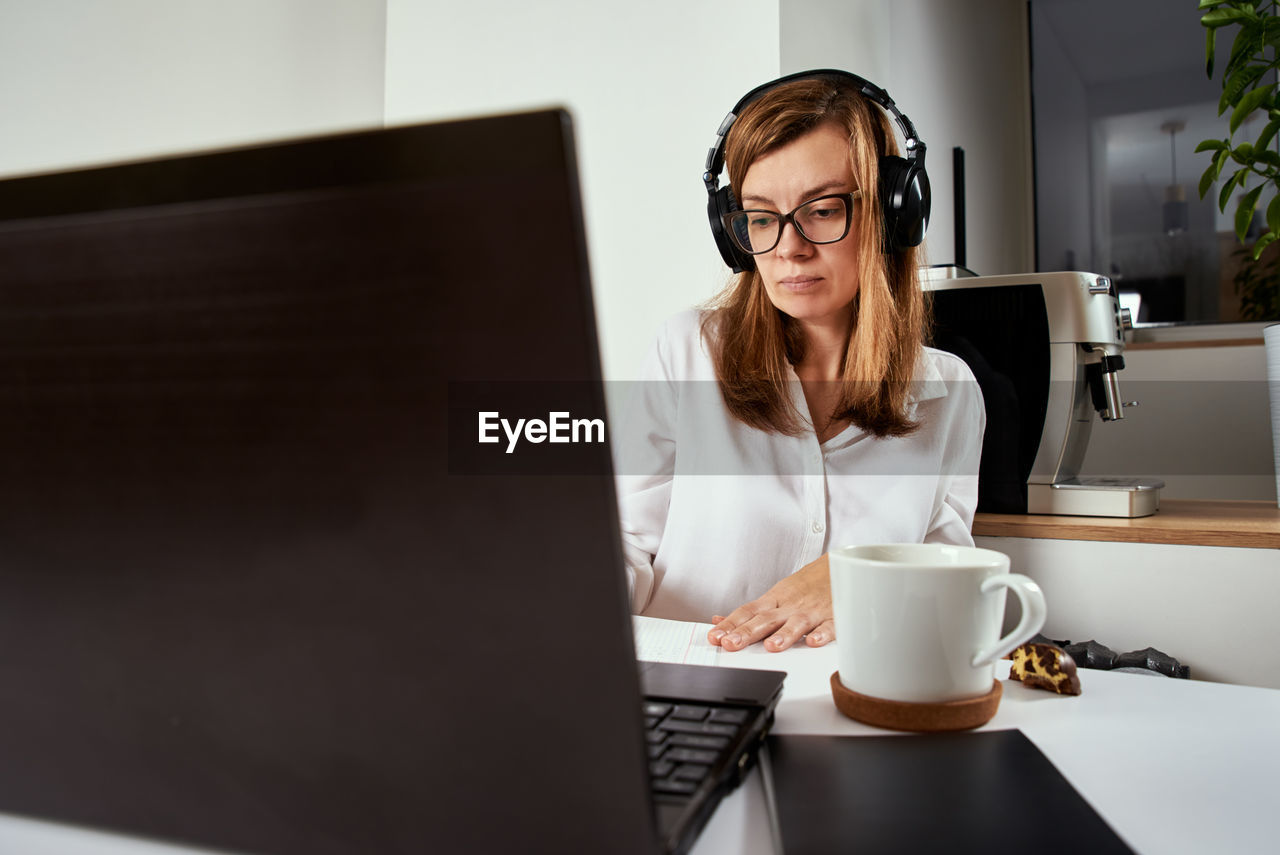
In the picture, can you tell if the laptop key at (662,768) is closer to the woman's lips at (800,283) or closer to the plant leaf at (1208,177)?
the woman's lips at (800,283)

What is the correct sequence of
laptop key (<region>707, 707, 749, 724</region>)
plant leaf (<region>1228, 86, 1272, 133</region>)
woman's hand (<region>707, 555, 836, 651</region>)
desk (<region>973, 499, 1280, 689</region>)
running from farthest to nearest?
plant leaf (<region>1228, 86, 1272, 133</region>), desk (<region>973, 499, 1280, 689</region>), woman's hand (<region>707, 555, 836, 651</region>), laptop key (<region>707, 707, 749, 724</region>)

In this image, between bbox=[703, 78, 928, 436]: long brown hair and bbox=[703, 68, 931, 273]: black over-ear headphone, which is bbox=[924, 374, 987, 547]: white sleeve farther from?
bbox=[703, 68, 931, 273]: black over-ear headphone

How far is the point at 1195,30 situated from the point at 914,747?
2.94 meters

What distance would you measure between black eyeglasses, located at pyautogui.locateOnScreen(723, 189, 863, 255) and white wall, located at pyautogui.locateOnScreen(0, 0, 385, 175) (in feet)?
2.13

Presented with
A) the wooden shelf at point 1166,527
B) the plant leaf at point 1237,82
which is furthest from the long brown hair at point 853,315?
the plant leaf at point 1237,82

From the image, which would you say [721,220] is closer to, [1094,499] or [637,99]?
[637,99]

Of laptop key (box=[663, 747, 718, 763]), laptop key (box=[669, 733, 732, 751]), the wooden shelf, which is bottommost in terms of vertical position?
the wooden shelf

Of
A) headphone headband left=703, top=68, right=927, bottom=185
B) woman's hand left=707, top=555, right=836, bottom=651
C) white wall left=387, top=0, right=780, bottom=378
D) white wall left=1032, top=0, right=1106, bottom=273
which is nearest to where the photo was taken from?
woman's hand left=707, top=555, right=836, bottom=651

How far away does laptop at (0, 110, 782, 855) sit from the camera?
0.27 metres

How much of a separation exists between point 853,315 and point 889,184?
0.22 meters

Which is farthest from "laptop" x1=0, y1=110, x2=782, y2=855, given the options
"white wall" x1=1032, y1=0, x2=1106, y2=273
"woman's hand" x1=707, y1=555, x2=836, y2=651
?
"white wall" x1=1032, y1=0, x2=1106, y2=273

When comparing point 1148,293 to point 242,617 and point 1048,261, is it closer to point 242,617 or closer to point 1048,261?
point 1048,261

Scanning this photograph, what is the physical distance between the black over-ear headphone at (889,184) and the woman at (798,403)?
0.03ft

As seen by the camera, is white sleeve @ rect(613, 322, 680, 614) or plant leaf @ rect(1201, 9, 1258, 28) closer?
white sleeve @ rect(613, 322, 680, 614)
